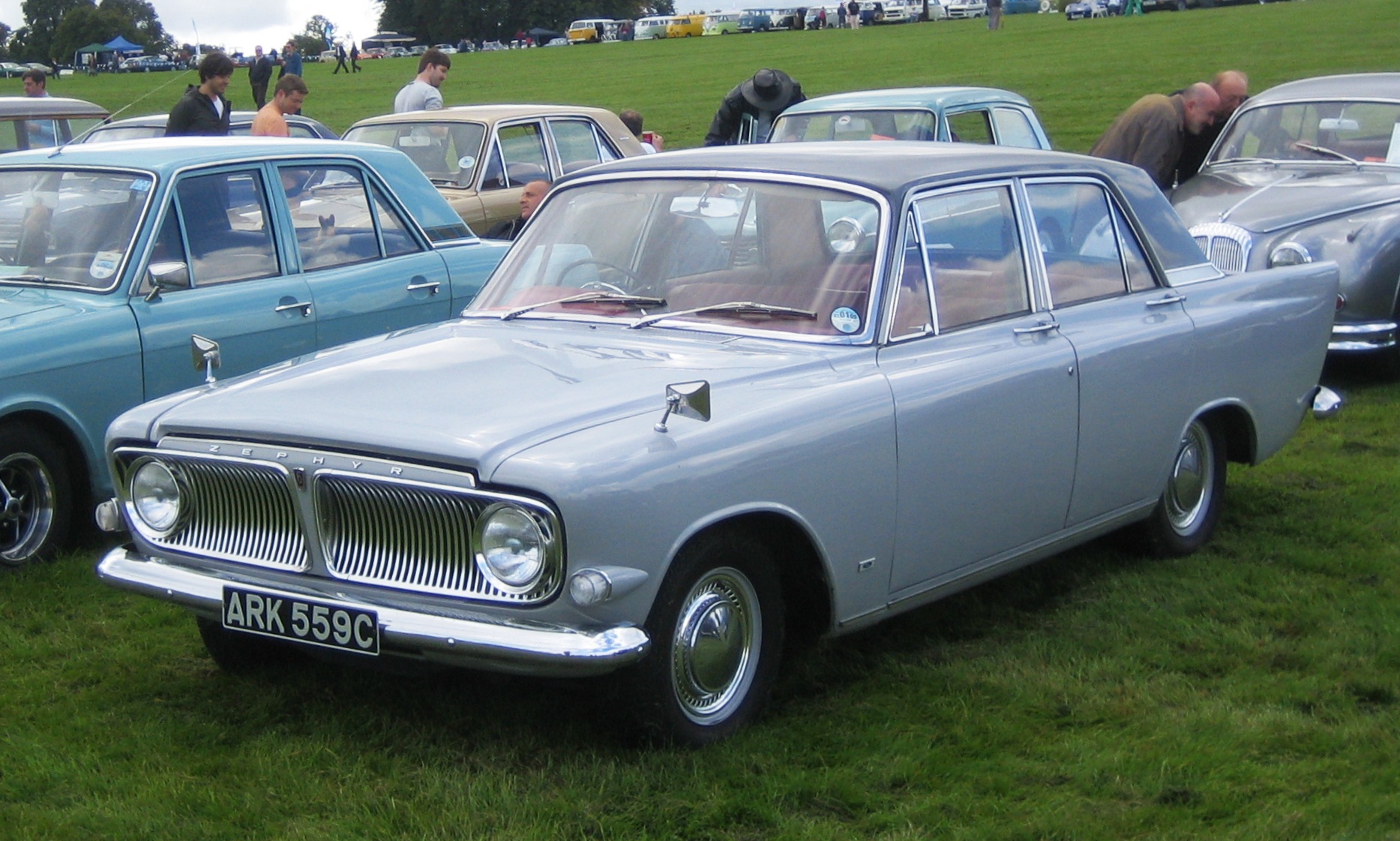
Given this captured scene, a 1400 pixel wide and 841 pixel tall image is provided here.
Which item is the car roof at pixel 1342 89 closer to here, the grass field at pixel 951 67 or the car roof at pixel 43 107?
the car roof at pixel 43 107

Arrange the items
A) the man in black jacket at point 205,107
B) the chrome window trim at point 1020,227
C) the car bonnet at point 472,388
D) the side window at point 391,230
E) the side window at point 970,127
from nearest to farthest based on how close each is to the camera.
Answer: the car bonnet at point 472,388 → the chrome window trim at point 1020,227 → the side window at point 391,230 → the man in black jacket at point 205,107 → the side window at point 970,127

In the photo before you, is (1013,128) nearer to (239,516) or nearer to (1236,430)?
(1236,430)

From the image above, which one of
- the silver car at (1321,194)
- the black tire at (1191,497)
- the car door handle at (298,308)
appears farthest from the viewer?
the silver car at (1321,194)

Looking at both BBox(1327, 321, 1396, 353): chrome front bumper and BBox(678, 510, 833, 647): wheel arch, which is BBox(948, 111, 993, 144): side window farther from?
BBox(678, 510, 833, 647): wheel arch

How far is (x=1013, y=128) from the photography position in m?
13.2

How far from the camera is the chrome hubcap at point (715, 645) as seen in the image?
4.21 m

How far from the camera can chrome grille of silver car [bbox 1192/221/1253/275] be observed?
9.11m

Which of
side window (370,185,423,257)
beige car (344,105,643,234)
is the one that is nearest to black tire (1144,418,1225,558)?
side window (370,185,423,257)

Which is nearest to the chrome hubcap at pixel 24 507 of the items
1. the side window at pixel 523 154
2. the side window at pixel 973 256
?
the side window at pixel 973 256

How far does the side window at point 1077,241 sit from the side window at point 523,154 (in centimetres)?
660

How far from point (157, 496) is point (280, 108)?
7706 mm

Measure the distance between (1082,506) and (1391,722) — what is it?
1.27 meters

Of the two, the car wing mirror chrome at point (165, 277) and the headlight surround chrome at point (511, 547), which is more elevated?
the car wing mirror chrome at point (165, 277)

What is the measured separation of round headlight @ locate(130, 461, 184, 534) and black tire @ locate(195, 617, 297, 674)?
0.42 m
